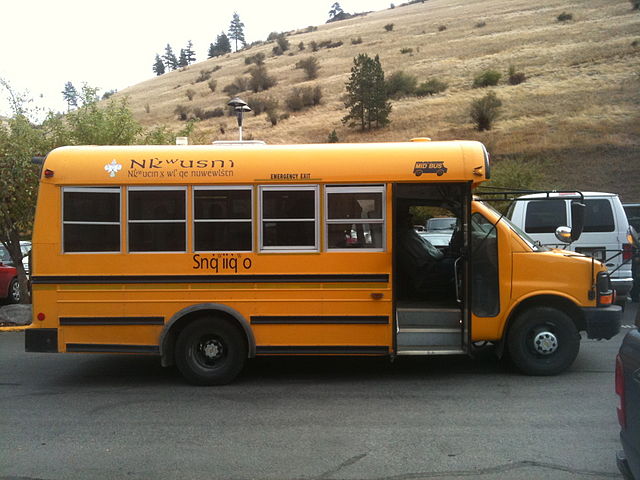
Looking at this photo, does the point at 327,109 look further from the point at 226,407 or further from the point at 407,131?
the point at 226,407

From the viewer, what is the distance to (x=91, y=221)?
7.03 m

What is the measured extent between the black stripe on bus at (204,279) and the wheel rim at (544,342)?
6.25 ft

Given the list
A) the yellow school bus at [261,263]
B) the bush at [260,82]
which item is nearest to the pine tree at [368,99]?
the bush at [260,82]

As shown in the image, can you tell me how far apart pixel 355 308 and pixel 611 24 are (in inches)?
2260

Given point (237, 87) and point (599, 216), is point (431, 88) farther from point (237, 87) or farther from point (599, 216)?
point (599, 216)

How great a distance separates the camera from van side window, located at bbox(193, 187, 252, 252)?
6980mm

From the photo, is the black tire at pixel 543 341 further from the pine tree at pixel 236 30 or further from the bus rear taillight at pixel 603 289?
the pine tree at pixel 236 30

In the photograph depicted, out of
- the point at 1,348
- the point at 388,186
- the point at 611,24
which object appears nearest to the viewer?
the point at 388,186

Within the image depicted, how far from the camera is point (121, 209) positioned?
7.02 meters

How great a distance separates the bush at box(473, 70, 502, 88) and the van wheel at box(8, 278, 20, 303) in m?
38.9

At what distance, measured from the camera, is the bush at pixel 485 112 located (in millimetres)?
36344

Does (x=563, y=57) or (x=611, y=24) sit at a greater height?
(x=611, y=24)

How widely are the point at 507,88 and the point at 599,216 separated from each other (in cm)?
3519

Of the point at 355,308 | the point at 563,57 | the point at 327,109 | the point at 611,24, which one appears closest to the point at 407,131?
the point at 327,109
